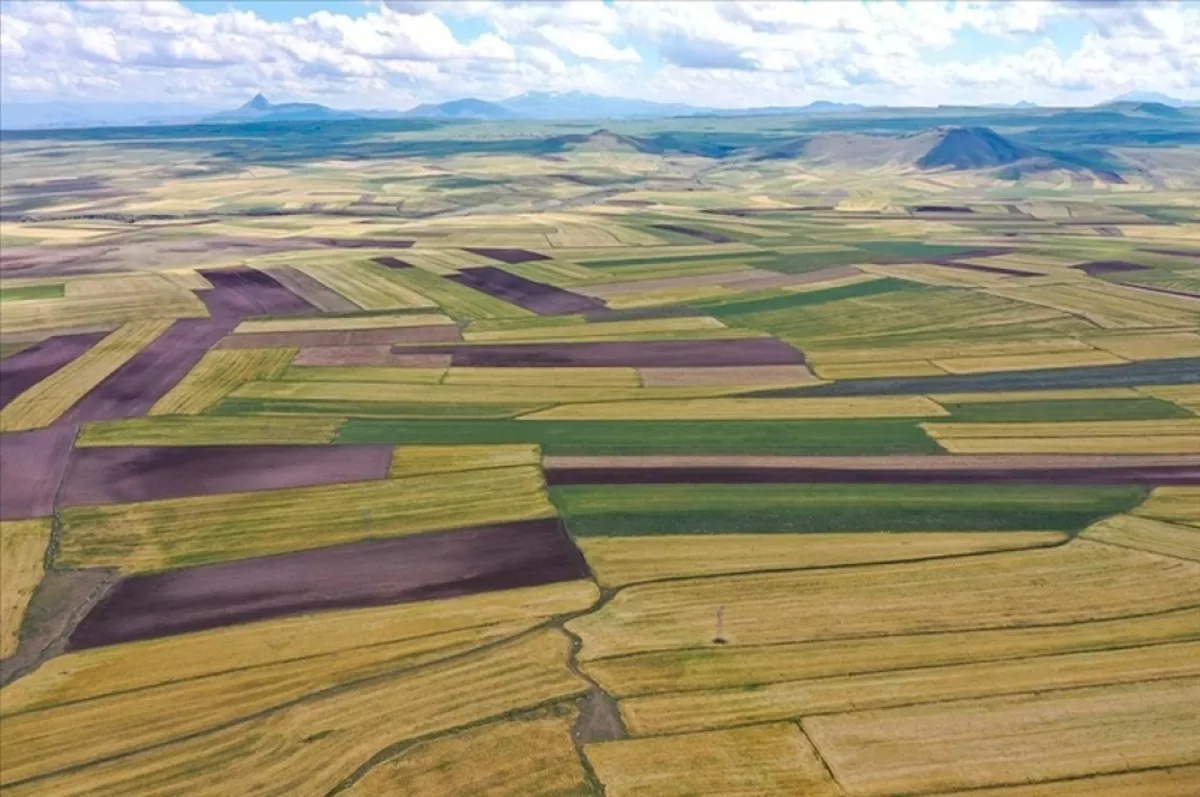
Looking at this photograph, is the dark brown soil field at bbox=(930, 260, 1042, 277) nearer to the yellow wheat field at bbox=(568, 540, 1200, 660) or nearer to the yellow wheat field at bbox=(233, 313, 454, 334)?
the yellow wheat field at bbox=(233, 313, 454, 334)

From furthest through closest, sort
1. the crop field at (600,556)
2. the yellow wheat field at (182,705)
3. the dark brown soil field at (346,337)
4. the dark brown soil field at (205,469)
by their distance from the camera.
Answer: the dark brown soil field at (346,337) < the dark brown soil field at (205,469) < the yellow wheat field at (182,705) < the crop field at (600,556)

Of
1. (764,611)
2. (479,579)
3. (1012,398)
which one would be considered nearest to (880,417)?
(1012,398)

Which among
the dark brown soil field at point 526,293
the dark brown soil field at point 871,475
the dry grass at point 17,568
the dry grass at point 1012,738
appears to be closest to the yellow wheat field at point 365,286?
the dark brown soil field at point 526,293

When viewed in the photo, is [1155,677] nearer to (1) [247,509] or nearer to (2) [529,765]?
(2) [529,765]

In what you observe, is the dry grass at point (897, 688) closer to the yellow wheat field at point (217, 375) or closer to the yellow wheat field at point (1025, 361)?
the yellow wheat field at point (1025, 361)

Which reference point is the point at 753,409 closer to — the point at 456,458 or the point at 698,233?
the point at 456,458

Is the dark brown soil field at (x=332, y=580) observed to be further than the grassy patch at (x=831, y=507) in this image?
No

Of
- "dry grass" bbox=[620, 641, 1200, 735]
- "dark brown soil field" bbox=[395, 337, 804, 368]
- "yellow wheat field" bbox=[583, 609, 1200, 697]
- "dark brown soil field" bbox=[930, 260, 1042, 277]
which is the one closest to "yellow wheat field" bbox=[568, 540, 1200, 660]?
"yellow wheat field" bbox=[583, 609, 1200, 697]
